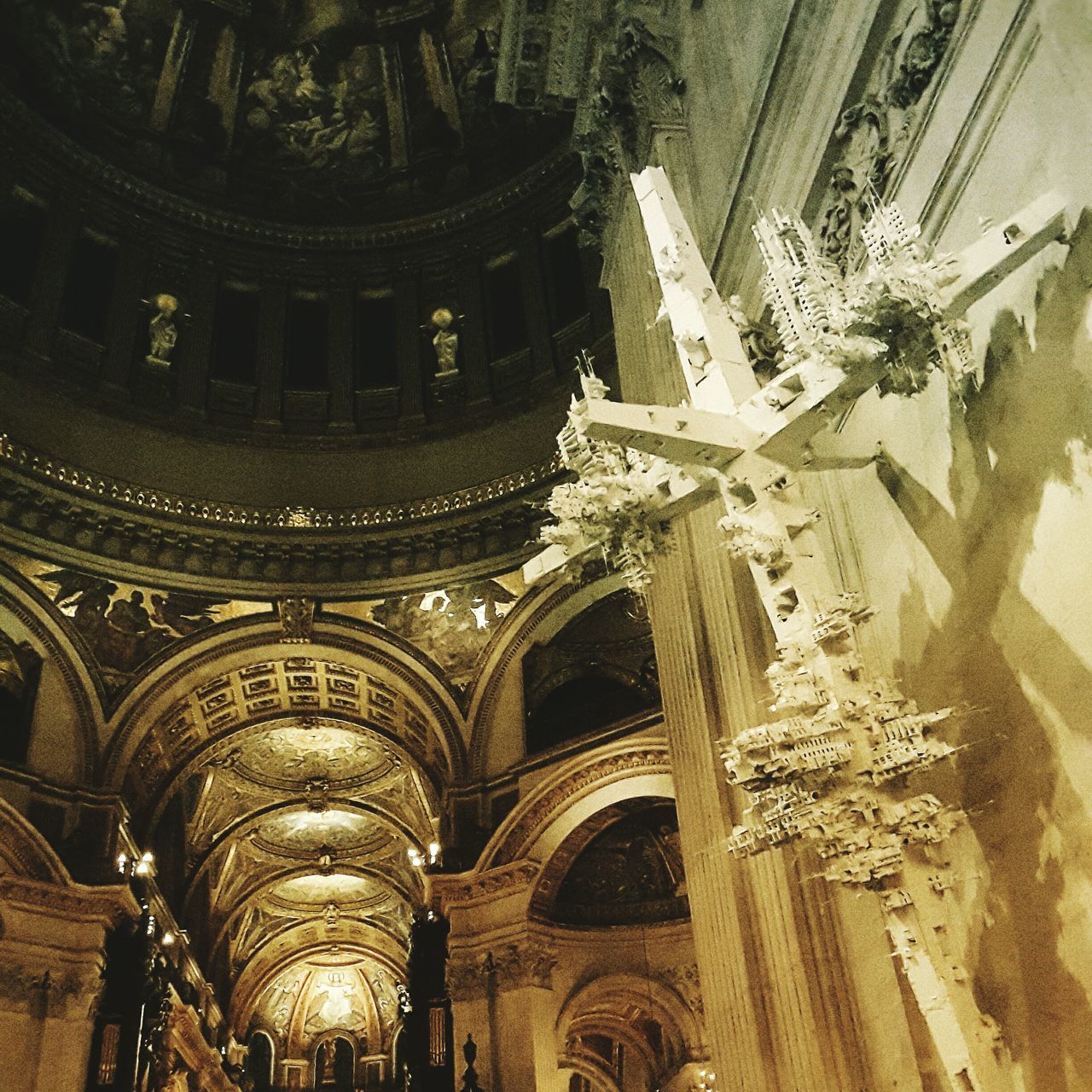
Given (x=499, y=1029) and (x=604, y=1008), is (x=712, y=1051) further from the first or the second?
(x=604, y=1008)

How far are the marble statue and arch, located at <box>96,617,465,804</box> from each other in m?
4.46

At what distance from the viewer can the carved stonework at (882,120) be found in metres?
4.54

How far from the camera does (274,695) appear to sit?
16.8 meters

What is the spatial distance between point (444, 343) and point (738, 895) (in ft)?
45.0

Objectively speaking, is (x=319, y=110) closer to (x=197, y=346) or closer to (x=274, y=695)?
(x=197, y=346)

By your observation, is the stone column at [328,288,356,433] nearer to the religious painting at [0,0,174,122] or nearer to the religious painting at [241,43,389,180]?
the religious painting at [241,43,389,180]

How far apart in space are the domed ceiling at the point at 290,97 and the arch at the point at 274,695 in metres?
7.79

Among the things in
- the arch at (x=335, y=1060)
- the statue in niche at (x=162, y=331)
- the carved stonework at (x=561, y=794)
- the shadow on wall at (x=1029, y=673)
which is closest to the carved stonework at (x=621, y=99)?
the shadow on wall at (x=1029, y=673)

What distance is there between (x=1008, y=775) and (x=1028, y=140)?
7.27 feet

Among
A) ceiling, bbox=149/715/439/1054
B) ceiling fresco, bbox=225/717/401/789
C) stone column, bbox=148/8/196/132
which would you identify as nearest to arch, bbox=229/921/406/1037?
ceiling, bbox=149/715/439/1054

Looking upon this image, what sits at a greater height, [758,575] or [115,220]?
[115,220]

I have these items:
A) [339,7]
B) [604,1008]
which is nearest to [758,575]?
[604,1008]

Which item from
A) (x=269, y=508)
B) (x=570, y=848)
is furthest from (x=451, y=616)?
(x=570, y=848)

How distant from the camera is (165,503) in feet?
51.2
